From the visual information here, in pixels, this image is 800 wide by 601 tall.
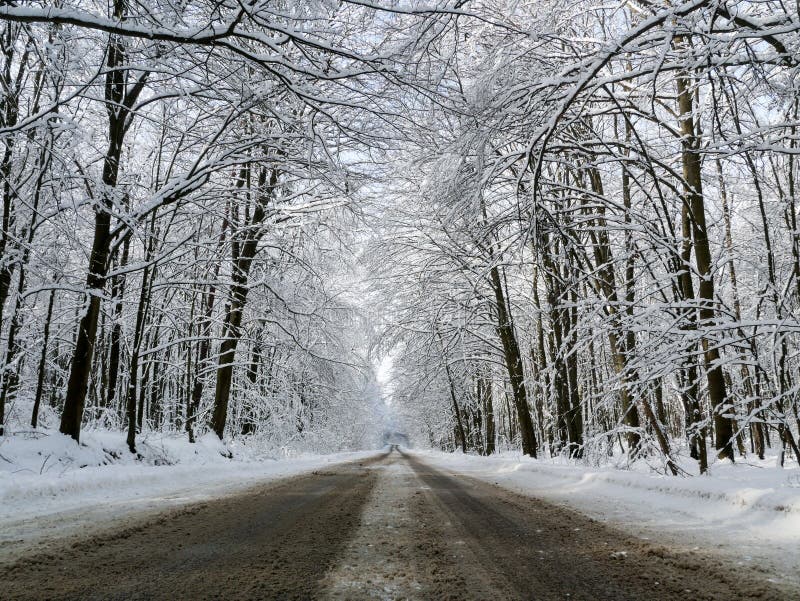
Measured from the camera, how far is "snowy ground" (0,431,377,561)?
3.61m

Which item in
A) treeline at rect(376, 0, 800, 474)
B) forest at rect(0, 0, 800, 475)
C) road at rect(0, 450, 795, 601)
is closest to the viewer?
road at rect(0, 450, 795, 601)

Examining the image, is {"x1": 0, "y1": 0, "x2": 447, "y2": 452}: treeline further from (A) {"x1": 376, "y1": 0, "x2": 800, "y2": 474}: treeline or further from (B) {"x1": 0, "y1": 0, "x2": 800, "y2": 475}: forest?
(A) {"x1": 376, "y1": 0, "x2": 800, "y2": 474}: treeline

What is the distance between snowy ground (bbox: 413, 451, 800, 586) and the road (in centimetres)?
25

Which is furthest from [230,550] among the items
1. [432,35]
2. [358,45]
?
[358,45]

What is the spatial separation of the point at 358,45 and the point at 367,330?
1373 centimetres

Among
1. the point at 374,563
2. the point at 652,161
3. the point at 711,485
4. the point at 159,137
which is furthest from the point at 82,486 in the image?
the point at 652,161

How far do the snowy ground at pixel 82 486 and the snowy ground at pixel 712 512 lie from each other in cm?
408

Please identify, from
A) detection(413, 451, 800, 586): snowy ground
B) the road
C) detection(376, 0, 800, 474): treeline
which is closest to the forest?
detection(376, 0, 800, 474): treeline

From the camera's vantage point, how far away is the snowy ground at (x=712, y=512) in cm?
277

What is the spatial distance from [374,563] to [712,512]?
10.4 feet

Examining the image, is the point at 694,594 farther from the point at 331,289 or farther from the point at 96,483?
the point at 331,289

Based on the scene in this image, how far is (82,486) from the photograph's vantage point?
5.64m

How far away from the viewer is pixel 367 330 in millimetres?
19188

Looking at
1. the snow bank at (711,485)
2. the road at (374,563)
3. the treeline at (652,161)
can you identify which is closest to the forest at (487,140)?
the treeline at (652,161)
